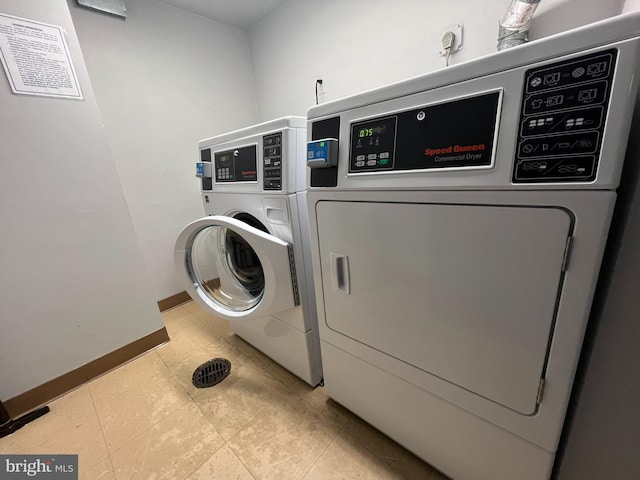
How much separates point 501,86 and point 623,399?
0.62 metres

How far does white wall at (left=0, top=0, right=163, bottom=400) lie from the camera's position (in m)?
1.05

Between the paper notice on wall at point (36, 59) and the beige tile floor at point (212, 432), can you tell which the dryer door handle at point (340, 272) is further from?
the paper notice on wall at point (36, 59)

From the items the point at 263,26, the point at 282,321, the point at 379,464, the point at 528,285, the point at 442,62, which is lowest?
the point at 379,464

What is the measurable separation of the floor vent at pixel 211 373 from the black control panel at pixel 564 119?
1.46 metres

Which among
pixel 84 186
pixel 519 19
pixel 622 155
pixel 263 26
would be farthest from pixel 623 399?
pixel 263 26

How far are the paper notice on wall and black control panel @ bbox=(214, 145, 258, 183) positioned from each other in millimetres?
714

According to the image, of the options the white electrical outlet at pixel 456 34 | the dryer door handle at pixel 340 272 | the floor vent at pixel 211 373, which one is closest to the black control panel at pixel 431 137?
the dryer door handle at pixel 340 272

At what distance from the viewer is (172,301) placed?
2.03m

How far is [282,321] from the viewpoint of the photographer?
115cm

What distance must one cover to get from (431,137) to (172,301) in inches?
85.3

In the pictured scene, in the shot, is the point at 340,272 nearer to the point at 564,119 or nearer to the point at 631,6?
the point at 564,119

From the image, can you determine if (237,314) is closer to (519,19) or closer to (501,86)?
(501,86)

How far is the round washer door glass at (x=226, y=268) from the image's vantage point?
1.25 m

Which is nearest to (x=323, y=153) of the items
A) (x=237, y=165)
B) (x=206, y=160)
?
(x=237, y=165)
